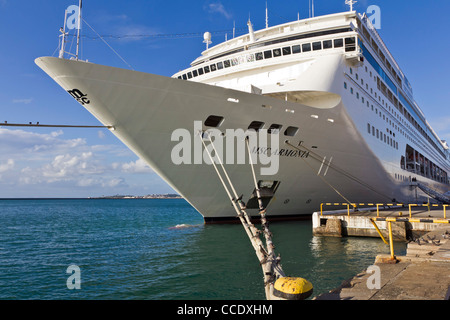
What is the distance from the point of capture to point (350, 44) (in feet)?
58.3

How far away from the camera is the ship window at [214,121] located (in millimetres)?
12375

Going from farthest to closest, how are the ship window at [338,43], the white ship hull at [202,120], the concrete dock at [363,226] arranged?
the ship window at [338,43]
the concrete dock at [363,226]
the white ship hull at [202,120]

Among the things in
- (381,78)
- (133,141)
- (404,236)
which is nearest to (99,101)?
(133,141)

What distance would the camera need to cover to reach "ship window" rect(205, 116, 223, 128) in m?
12.4

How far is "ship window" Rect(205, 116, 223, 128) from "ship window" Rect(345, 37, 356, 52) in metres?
10.2

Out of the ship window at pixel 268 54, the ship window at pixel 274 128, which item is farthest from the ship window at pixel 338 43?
the ship window at pixel 274 128

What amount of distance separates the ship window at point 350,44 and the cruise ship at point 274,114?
0.05 meters

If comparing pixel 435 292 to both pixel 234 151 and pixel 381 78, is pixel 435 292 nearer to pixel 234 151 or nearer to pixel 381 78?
pixel 234 151

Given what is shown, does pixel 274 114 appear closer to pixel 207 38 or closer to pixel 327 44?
pixel 327 44

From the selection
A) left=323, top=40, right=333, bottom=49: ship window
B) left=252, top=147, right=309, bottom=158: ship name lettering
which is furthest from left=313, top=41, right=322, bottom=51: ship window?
left=252, top=147, right=309, bottom=158: ship name lettering

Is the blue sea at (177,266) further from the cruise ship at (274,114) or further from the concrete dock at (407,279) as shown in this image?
the cruise ship at (274,114)

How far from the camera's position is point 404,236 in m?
13.6

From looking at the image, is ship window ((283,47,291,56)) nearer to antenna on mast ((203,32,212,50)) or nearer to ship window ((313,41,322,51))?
ship window ((313,41,322,51))

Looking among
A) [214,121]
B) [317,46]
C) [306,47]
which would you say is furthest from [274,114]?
[317,46]
